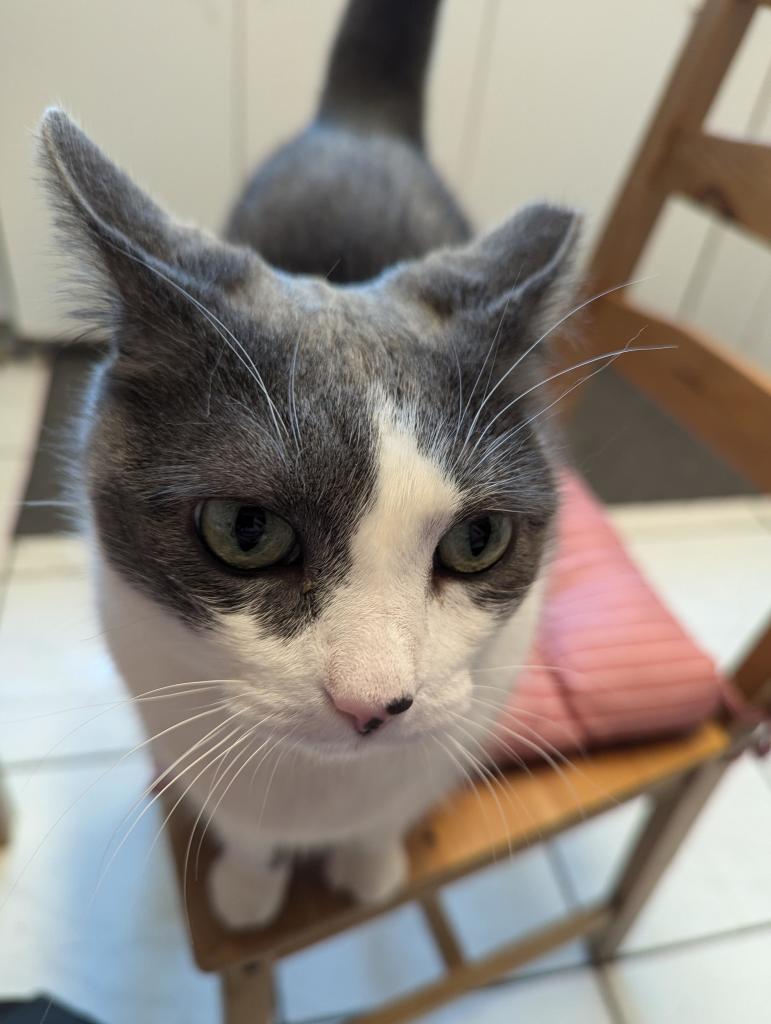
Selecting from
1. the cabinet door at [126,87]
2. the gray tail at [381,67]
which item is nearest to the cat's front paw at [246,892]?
the gray tail at [381,67]

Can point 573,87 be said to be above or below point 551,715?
above

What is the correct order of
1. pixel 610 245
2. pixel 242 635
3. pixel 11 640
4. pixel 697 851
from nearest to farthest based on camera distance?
pixel 242 635
pixel 610 245
pixel 697 851
pixel 11 640

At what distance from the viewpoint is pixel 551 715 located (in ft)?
2.49

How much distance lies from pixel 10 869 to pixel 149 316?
0.95m

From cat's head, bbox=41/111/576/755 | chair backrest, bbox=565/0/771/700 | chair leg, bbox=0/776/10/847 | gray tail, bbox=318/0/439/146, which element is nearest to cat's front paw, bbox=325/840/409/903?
cat's head, bbox=41/111/576/755

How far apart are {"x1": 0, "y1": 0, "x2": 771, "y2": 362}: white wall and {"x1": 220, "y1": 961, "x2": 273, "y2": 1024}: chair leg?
140 cm

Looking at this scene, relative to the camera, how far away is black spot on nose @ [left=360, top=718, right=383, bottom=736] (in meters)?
0.42

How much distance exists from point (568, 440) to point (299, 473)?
554 mm

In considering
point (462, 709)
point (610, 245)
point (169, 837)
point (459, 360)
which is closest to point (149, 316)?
point (459, 360)

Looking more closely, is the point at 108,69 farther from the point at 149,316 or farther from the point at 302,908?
the point at 302,908

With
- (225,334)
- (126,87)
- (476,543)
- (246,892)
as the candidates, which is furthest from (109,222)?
(126,87)

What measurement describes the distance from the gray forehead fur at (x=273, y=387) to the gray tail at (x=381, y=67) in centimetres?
65

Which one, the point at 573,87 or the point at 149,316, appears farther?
the point at 573,87

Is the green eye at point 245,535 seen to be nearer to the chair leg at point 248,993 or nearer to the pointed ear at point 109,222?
the pointed ear at point 109,222
